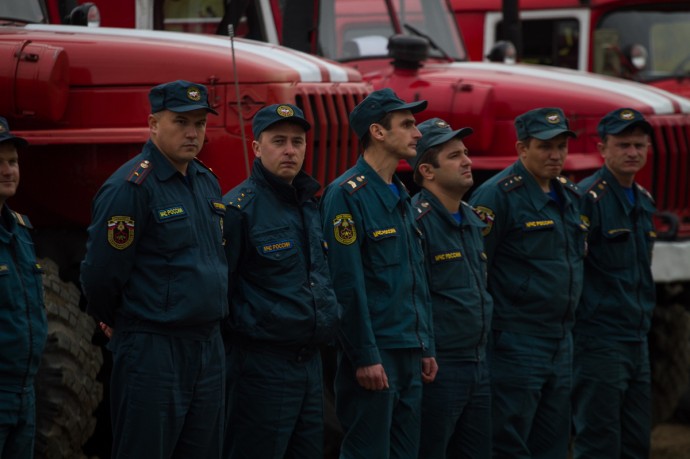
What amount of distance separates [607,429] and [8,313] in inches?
136

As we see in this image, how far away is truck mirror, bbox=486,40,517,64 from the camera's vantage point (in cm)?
976

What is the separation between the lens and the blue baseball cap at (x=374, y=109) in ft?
19.6

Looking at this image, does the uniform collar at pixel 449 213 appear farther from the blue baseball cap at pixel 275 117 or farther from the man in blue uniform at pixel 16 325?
the man in blue uniform at pixel 16 325

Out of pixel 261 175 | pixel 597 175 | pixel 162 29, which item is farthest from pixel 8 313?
pixel 597 175

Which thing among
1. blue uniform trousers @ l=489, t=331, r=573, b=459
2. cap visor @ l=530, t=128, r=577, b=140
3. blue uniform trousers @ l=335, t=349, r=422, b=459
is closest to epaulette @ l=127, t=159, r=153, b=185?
blue uniform trousers @ l=335, t=349, r=422, b=459

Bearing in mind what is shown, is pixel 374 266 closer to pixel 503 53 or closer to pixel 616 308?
pixel 616 308

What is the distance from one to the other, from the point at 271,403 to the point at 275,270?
505 mm

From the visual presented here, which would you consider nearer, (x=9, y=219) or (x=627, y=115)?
(x=9, y=219)

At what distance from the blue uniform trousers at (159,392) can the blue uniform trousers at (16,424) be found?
0.31m

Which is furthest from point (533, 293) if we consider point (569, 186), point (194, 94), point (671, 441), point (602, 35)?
point (602, 35)

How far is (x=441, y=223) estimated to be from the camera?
6262 mm

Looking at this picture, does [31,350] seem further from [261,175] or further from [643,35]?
[643,35]

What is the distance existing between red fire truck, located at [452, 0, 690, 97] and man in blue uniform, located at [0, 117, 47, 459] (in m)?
6.63

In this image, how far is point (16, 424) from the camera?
16.3 feet
